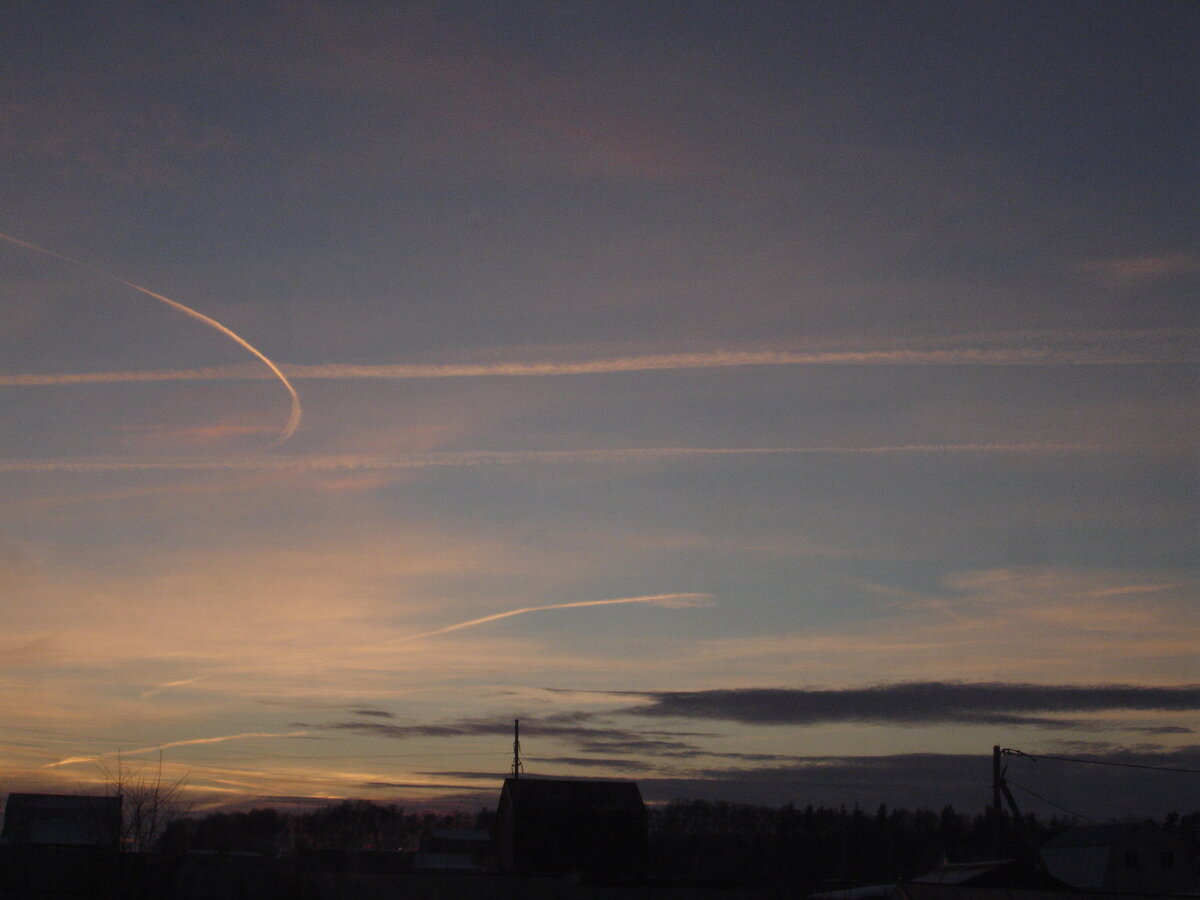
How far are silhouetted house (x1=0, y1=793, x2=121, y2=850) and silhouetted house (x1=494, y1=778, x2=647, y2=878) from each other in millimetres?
23444

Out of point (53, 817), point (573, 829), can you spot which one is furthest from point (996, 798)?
point (53, 817)

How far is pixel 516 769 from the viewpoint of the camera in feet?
208

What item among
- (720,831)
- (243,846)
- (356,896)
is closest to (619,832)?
(356,896)

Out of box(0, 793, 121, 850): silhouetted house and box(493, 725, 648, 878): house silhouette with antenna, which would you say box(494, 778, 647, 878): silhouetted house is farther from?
box(0, 793, 121, 850): silhouetted house

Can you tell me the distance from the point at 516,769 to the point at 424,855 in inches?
766

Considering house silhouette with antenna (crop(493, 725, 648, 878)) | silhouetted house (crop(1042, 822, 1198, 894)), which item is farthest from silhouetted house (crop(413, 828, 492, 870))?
silhouetted house (crop(1042, 822, 1198, 894))

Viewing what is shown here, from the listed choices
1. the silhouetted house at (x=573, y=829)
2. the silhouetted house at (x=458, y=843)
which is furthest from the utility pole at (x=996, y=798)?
the silhouetted house at (x=458, y=843)

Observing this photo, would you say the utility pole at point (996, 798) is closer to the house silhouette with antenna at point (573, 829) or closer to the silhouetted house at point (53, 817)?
the house silhouette with antenna at point (573, 829)

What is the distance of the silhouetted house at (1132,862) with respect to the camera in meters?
61.2

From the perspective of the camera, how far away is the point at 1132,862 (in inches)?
2424

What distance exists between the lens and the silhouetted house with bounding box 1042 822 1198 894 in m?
61.2

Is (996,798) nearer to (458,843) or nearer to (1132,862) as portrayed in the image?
(1132,862)

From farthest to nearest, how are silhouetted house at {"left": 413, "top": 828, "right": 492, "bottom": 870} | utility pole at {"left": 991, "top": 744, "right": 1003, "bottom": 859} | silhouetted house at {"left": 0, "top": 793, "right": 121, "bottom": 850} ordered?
silhouetted house at {"left": 413, "top": 828, "right": 492, "bottom": 870} → silhouetted house at {"left": 0, "top": 793, "right": 121, "bottom": 850} → utility pole at {"left": 991, "top": 744, "right": 1003, "bottom": 859}

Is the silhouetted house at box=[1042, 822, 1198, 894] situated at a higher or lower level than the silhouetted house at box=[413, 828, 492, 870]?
higher
